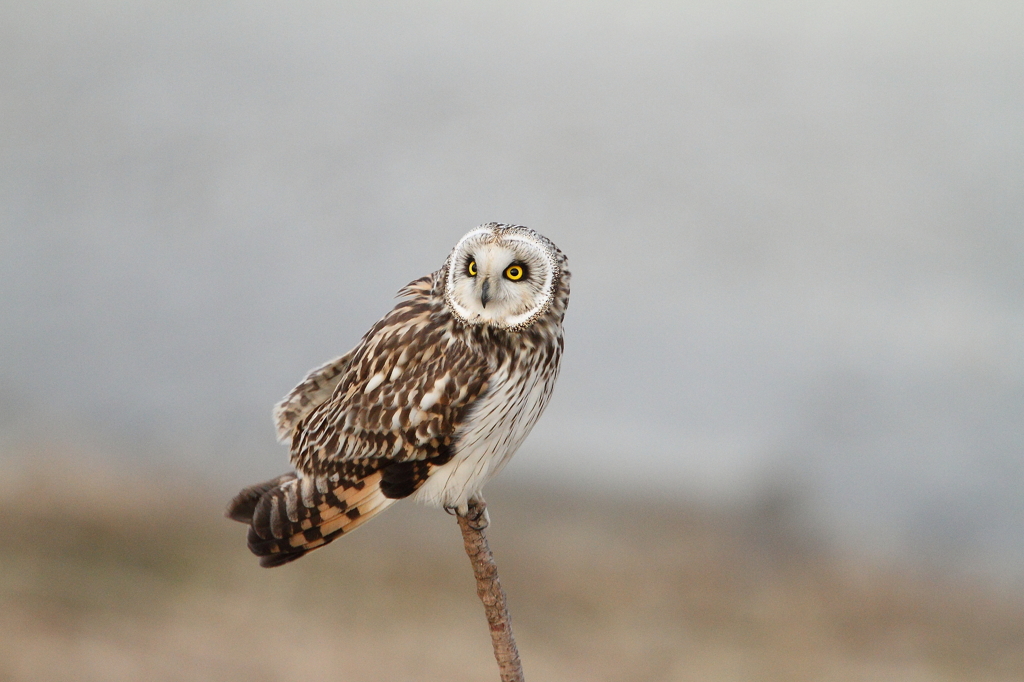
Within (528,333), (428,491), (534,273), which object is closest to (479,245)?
(534,273)

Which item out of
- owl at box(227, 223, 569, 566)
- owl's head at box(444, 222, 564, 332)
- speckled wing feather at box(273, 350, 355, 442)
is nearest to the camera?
owl's head at box(444, 222, 564, 332)

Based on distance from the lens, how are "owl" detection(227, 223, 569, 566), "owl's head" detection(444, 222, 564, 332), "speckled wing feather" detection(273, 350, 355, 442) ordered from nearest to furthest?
1. "owl's head" detection(444, 222, 564, 332)
2. "owl" detection(227, 223, 569, 566)
3. "speckled wing feather" detection(273, 350, 355, 442)

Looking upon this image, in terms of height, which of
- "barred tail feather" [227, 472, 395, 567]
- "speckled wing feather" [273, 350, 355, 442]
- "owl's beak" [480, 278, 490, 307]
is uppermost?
"speckled wing feather" [273, 350, 355, 442]

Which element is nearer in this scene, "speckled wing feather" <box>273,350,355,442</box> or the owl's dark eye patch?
the owl's dark eye patch

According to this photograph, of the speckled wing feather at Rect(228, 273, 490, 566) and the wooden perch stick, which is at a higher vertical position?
the speckled wing feather at Rect(228, 273, 490, 566)

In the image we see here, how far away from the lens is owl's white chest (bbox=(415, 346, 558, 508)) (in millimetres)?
1188

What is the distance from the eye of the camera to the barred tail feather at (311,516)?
1219 millimetres

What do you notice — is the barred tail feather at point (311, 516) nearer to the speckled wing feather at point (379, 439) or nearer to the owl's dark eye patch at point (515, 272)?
the speckled wing feather at point (379, 439)

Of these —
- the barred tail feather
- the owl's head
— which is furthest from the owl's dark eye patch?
the barred tail feather

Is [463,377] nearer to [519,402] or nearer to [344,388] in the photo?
[519,402]

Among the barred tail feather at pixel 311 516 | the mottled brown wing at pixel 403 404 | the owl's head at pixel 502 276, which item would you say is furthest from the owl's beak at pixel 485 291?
the barred tail feather at pixel 311 516

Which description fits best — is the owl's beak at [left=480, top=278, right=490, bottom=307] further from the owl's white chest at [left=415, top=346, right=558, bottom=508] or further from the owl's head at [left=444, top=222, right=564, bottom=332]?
the owl's white chest at [left=415, top=346, right=558, bottom=508]

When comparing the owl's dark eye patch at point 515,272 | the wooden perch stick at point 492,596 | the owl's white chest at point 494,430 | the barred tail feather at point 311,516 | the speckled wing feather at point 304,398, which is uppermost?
the speckled wing feather at point 304,398

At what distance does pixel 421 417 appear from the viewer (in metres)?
1.19
